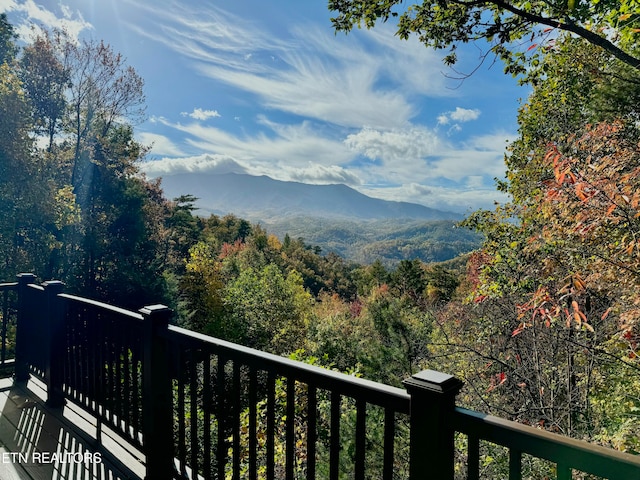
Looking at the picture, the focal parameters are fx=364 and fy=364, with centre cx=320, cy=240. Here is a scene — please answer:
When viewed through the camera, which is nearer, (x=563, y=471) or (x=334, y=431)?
(x=563, y=471)

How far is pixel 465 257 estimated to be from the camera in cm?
1109

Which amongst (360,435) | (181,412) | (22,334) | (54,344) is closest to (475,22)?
(360,435)

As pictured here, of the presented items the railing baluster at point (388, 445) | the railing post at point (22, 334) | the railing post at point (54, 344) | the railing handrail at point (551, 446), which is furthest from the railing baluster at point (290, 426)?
the railing post at point (22, 334)

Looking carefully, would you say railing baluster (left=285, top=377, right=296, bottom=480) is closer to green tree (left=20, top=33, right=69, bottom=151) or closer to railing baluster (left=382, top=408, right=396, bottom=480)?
railing baluster (left=382, top=408, right=396, bottom=480)

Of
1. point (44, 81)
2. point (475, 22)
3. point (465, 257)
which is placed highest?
point (44, 81)

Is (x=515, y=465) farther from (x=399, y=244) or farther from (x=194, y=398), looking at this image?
(x=399, y=244)

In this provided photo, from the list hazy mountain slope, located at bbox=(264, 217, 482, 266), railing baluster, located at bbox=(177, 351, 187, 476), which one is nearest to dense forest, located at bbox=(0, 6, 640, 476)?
railing baluster, located at bbox=(177, 351, 187, 476)

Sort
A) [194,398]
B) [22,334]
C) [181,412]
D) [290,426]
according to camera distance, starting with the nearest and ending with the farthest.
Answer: [290,426] → [194,398] → [181,412] → [22,334]

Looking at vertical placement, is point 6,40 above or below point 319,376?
above

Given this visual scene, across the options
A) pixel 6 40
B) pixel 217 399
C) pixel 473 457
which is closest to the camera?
pixel 473 457

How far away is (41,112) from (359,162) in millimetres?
104301

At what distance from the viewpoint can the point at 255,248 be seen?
35.0m

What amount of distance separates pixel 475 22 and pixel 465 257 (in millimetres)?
7978

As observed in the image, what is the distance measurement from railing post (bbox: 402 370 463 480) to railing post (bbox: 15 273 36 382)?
3854 mm
